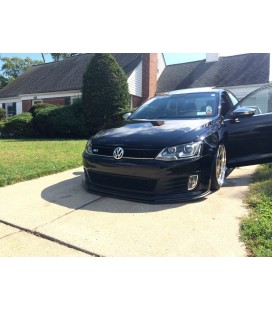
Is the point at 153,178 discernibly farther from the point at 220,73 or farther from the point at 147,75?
the point at 220,73

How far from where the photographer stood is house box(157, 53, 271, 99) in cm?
1802

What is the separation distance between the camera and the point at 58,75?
23188 mm

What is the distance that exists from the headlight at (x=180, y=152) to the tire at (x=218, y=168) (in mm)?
409

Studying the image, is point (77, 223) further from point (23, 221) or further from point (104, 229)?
point (23, 221)

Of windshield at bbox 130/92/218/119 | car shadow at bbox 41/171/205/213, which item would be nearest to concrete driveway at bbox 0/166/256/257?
car shadow at bbox 41/171/205/213

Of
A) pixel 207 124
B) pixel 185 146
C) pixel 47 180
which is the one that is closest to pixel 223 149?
pixel 207 124

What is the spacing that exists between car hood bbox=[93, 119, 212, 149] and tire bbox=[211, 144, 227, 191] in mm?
426

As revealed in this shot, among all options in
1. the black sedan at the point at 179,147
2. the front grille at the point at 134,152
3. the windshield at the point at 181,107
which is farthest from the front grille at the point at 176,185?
the windshield at the point at 181,107

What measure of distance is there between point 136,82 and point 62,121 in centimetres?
671

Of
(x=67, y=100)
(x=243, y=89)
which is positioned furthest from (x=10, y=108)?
(x=243, y=89)

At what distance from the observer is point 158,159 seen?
3328 millimetres

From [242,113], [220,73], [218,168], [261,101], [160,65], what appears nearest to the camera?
[218,168]

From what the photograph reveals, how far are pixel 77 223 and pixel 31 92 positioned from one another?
21839 mm

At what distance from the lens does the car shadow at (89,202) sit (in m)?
3.41
